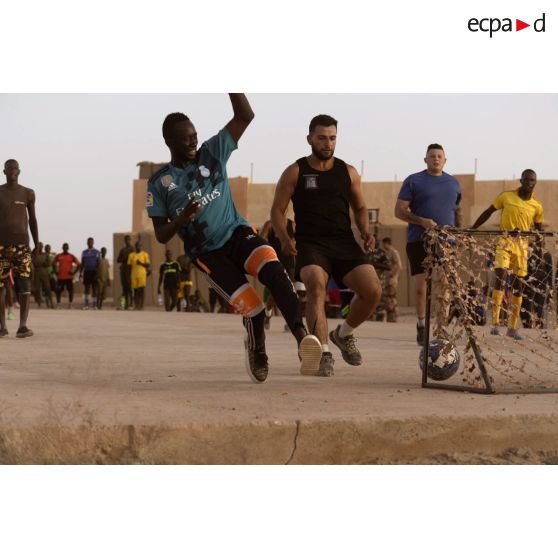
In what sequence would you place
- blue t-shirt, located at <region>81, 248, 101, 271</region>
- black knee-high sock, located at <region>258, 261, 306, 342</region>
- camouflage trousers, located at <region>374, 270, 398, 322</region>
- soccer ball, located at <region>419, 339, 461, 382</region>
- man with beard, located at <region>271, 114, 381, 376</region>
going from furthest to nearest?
blue t-shirt, located at <region>81, 248, 101, 271</region>
camouflage trousers, located at <region>374, 270, 398, 322</region>
man with beard, located at <region>271, 114, 381, 376</region>
soccer ball, located at <region>419, 339, 461, 382</region>
black knee-high sock, located at <region>258, 261, 306, 342</region>

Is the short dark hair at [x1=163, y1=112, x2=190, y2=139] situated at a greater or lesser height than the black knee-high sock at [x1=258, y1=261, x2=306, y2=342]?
greater

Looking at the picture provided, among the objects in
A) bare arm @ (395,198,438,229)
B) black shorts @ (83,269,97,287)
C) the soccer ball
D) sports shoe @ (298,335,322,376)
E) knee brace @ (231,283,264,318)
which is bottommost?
black shorts @ (83,269,97,287)

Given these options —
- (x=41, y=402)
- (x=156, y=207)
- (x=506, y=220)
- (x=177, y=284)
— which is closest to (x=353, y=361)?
(x=156, y=207)

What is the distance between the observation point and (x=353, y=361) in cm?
802

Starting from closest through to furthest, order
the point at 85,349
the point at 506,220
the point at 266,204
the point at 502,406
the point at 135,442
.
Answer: the point at 135,442, the point at 502,406, the point at 85,349, the point at 506,220, the point at 266,204

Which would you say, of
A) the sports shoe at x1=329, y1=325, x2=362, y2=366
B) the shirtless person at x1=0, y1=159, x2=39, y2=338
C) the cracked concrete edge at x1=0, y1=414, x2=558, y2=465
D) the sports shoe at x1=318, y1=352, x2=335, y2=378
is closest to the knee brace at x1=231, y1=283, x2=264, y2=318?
the sports shoe at x1=318, y1=352, x2=335, y2=378

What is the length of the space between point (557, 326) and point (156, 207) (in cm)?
326

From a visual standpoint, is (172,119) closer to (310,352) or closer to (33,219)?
(310,352)

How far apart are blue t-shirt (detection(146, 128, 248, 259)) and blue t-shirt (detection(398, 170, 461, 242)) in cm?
341

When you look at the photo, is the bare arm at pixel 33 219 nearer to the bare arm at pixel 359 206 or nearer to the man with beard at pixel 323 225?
the man with beard at pixel 323 225

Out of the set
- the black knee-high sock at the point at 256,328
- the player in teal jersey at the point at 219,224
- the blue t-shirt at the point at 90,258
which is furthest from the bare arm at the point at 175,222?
the blue t-shirt at the point at 90,258

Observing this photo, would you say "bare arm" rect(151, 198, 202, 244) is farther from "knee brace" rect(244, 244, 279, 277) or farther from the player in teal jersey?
"knee brace" rect(244, 244, 279, 277)

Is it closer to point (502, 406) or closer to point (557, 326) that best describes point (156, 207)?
point (502, 406)

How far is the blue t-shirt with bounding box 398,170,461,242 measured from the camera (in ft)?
32.3
